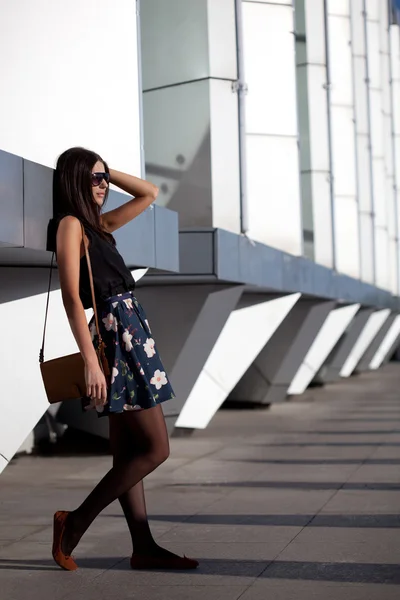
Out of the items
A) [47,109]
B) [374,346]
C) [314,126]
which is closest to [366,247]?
[374,346]

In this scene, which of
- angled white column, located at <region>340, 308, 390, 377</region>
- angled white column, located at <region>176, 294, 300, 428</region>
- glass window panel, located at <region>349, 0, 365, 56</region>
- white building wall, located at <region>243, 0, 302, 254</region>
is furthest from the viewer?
angled white column, located at <region>340, 308, 390, 377</region>

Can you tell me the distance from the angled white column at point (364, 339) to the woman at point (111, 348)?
2686 cm

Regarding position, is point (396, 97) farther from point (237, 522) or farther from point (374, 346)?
point (237, 522)

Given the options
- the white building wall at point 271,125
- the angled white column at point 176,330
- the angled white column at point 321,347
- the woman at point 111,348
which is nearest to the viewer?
the woman at point 111,348

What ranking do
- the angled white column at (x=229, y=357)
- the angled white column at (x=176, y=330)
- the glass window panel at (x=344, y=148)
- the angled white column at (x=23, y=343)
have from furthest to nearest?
the glass window panel at (x=344, y=148)
the angled white column at (x=229, y=357)
the angled white column at (x=176, y=330)
the angled white column at (x=23, y=343)

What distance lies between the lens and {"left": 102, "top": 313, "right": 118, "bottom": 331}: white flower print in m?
5.37

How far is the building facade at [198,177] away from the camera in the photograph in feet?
27.6

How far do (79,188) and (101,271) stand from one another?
415mm

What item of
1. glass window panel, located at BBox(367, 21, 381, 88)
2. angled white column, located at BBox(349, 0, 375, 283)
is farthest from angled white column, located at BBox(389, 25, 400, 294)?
angled white column, located at BBox(349, 0, 375, 283)

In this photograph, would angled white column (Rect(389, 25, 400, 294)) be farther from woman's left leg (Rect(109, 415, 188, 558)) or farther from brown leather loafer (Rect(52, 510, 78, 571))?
woman's left leg (Rect(109, 415, 188, 558))

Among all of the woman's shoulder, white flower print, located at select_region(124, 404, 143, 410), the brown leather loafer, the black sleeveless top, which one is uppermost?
the woman's shoulder

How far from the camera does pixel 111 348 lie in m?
5.35

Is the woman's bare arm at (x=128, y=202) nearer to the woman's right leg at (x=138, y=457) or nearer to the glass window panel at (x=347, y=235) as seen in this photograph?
the woman's right leg at (x=138, y=457)

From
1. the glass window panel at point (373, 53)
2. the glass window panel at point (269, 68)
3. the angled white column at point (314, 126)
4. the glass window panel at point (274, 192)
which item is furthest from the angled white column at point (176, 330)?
the glass window panel at point (373, 53)
